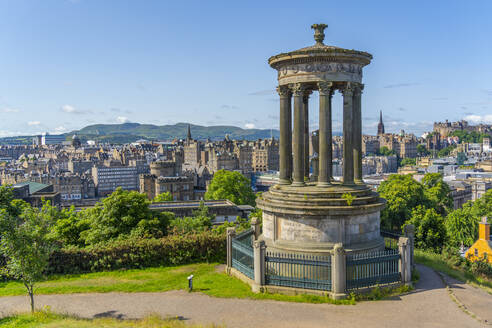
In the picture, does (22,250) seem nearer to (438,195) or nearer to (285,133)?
(285,133)

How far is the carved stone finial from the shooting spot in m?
22.8

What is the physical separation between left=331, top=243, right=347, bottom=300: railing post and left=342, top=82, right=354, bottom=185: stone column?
4.74 meters

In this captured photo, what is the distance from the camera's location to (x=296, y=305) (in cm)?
1762

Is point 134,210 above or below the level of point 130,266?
above

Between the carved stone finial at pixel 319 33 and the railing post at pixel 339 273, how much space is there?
10776 mm

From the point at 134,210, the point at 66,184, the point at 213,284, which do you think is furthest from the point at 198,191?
the point at 213,284

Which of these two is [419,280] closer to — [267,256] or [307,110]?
[267,256]

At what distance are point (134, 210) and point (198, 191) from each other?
73.1 m

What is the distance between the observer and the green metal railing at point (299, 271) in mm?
18509

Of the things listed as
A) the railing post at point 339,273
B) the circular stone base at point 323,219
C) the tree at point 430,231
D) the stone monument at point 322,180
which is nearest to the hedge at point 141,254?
the stone monument at point 322,180

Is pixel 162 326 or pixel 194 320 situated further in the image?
pixel 194 320

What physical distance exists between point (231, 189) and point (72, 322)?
57.6m

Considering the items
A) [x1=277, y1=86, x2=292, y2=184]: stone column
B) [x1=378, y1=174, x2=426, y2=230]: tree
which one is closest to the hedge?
[x1=277, y1=86, x2=292, y2=184]: stone column

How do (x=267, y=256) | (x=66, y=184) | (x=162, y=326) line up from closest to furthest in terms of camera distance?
(x=162, y=326), (x=267, y=256), (x=66, y=184)
